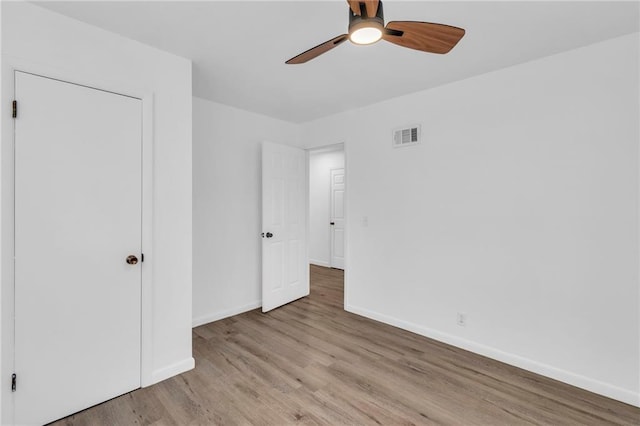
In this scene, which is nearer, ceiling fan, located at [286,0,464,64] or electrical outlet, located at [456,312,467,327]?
ceiling fan, located at [286,0,464,64]

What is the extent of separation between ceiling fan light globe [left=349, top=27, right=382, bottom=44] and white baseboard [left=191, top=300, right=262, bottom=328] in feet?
10.1

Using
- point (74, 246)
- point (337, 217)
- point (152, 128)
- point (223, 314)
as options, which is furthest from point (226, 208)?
point (337, 217)

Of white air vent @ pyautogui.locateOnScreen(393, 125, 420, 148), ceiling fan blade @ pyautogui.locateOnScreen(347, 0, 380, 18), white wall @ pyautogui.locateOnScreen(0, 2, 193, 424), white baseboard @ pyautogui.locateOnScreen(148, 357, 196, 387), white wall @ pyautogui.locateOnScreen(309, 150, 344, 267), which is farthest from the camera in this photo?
white wall @ pyautogui.locateOnScreen(309, 150, 344, 267)

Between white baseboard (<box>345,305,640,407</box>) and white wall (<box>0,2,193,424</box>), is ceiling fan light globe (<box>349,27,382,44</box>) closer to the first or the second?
white wall (<box>0,2,193,424</box>)

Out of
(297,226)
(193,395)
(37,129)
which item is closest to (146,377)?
(193,395)

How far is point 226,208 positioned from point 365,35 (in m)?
2.66

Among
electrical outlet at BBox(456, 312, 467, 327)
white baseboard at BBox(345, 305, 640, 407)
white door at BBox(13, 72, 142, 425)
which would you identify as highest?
white door at BBox(13, 72, 142, 425)

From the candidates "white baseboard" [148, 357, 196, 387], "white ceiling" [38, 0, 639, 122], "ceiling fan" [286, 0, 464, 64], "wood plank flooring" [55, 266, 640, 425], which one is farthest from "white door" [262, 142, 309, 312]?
"ceiling fan" [286, 0, 464, 64]

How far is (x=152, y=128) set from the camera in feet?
7.18

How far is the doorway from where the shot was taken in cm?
621

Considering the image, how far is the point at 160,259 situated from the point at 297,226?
2.08 metres

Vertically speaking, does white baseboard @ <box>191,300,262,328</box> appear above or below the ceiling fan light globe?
below

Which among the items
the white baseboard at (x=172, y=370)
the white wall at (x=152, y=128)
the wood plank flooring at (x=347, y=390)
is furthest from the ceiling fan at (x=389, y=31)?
the white baseboard at (x=172, y=370)

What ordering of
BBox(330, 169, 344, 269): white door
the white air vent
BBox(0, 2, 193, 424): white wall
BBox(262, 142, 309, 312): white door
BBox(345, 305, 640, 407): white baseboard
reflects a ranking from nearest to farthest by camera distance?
BBox(0, 2, 193, 424): white wall < BBox(345, 305, 640, 407): white baseboard < the white air vent < BBox(262, 142, 309, 312): white door < BBox(330, 169, 344, 269): white door
